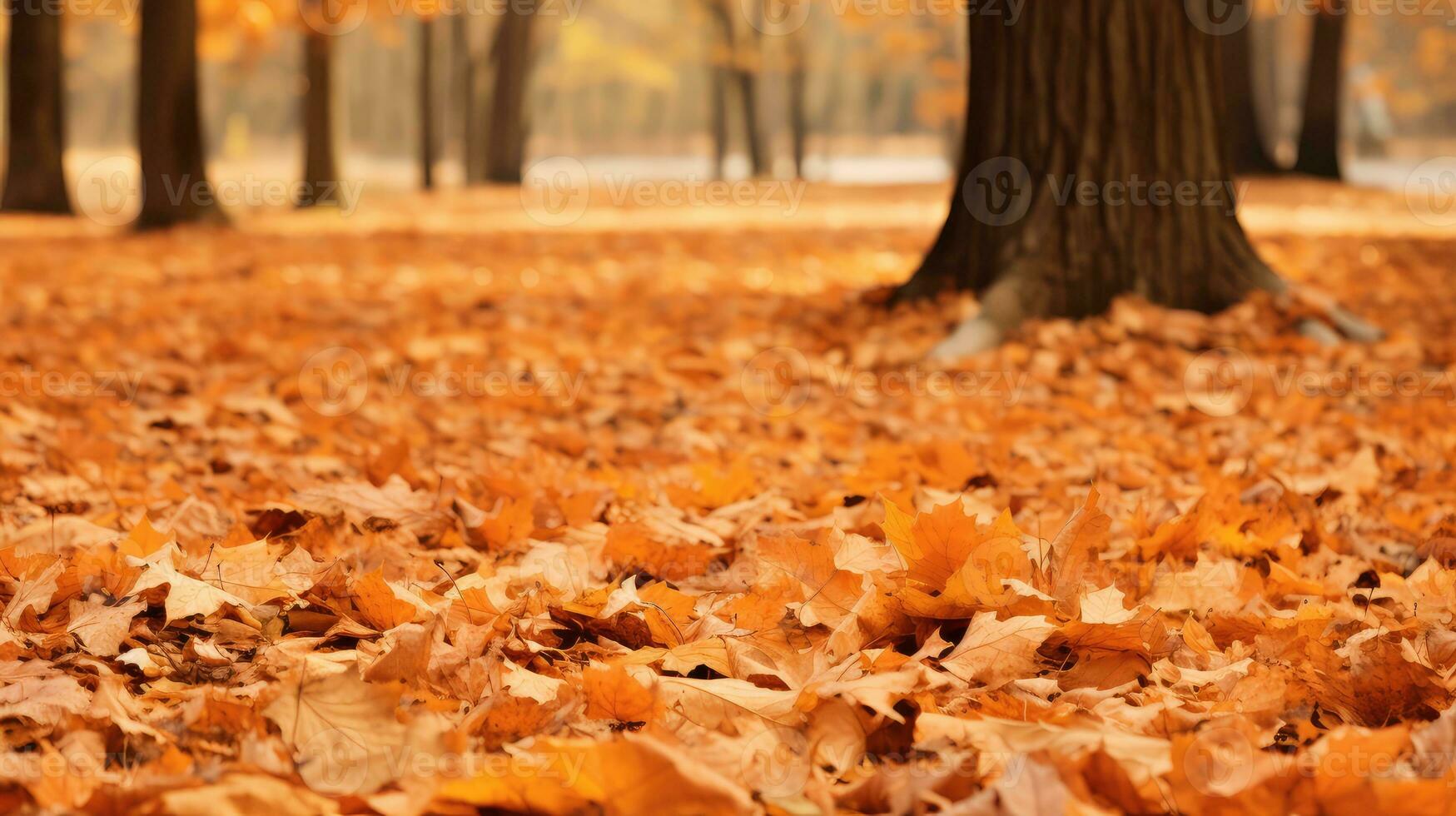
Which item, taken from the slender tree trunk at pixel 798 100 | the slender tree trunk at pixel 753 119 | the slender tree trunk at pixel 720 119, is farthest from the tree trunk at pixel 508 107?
the slender tree trunk at pixel 798 100

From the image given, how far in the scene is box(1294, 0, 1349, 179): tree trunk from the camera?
636 inches

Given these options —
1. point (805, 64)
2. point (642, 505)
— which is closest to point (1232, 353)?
point (642, 505)

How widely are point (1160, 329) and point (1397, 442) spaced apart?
5.09 ft

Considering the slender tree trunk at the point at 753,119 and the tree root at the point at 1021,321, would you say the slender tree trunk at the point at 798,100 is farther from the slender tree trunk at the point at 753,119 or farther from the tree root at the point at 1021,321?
the tree root at the point at 1021,321

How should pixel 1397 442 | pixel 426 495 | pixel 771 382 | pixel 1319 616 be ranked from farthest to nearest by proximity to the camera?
pixel 771 382 < pixel 1397 442 < pixel 426 495 < pixel 1319 616

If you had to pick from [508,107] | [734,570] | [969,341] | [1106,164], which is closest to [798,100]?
[508,107]

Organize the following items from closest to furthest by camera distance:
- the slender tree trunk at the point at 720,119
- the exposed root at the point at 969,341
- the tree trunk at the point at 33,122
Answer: the exposed root at the point at 969,341 → the tree trunk at the point at 33,122 → the slender tree trunk at the point at 720,119

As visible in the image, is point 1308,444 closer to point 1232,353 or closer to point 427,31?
point 1232,353

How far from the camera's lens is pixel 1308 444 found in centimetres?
378

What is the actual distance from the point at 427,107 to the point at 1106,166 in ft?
56.4

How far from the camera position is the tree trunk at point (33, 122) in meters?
13.2

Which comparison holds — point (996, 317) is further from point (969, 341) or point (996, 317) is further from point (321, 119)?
point (321, 119)

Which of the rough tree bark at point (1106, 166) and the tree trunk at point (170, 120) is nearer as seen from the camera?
the rough tree bark at point (1106, 166)

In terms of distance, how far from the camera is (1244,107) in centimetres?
1547
